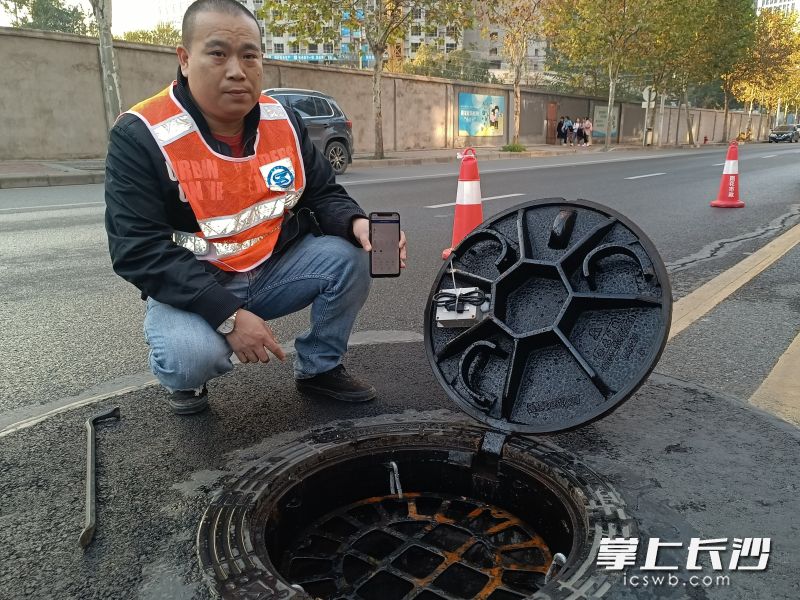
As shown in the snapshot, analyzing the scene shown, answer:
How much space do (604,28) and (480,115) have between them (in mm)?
7052

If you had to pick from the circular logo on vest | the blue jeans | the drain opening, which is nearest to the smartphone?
the blue jeans

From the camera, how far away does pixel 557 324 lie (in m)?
1.98

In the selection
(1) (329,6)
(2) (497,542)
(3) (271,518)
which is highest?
(1) (329,6)

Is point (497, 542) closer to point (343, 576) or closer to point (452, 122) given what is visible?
point (343, 576)

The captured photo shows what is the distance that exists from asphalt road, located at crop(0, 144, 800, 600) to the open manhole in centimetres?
12

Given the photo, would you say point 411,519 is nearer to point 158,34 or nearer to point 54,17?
point 54,17

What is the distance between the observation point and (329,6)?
59.2ft

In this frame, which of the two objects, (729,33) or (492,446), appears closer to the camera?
(492,446)

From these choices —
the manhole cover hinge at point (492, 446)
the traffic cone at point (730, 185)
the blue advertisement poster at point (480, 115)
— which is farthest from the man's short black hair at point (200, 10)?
the blue advertisement poster at point (480, 115)

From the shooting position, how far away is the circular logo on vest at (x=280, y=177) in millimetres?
2432

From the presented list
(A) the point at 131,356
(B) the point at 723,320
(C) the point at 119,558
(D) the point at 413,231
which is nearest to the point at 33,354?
(A) the point at 131,356

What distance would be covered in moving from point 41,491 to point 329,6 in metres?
18.5

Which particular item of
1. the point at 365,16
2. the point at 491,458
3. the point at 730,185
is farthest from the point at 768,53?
the point at 491,458

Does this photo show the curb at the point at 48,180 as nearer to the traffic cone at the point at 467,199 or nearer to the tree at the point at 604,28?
the traffic cone at the point at 467,199
